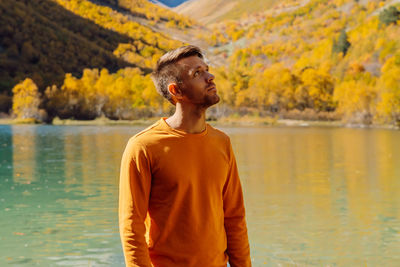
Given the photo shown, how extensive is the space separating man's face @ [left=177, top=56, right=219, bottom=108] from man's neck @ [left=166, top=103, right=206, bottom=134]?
0.16 ft

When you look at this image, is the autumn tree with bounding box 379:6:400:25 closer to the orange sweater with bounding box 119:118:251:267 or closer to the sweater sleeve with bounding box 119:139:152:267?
the orange sweater with bounding box 119:118:251:267

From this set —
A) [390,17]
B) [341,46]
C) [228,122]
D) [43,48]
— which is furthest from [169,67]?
[43,48]

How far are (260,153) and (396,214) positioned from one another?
1660 cm

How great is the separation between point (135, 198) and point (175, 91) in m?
0.51

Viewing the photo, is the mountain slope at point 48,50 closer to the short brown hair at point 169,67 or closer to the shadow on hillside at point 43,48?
the shadow on hillside at point 43,48

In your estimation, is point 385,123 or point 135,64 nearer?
point 385,123

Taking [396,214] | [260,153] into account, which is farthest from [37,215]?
[260,153]

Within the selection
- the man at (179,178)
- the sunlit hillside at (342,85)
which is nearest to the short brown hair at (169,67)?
the man at (179,178)

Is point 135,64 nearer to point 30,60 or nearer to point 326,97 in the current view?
point 30,60

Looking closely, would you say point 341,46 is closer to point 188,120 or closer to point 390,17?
point 390,17

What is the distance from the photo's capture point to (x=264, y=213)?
11.8m

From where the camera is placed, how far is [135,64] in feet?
593

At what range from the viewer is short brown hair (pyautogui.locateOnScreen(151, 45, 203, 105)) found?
2486 millimetres

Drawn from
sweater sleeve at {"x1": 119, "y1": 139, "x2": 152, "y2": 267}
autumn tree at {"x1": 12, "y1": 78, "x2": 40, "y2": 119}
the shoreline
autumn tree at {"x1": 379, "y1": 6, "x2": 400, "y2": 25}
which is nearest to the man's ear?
sweater sleeve at {"x1": 119, "y1": 139, "x2": 152, "y2": 267}
